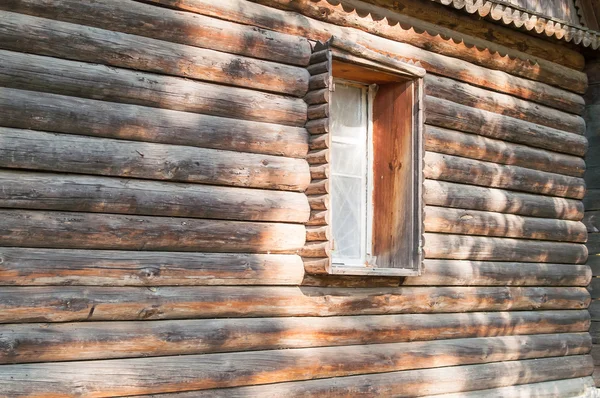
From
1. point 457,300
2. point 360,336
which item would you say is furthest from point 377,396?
point 457,300

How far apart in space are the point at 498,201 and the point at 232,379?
362 centimetres

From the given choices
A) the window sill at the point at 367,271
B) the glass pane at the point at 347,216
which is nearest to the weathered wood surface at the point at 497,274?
the window sill at the point at 367,271

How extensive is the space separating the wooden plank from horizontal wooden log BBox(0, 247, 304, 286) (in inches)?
76.5

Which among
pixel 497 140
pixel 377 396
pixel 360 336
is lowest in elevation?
pixel 377 396

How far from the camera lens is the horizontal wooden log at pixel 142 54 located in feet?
18.6

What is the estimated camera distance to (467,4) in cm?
828

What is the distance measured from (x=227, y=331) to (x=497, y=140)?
12.6 ft

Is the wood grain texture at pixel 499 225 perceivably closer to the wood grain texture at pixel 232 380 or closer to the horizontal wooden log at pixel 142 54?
the wood grain texture at pixel 232 380

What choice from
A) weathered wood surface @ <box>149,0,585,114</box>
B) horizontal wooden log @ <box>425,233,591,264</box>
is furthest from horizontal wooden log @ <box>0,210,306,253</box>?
horizontal wooden log @ <box>425,233,591,264</box>

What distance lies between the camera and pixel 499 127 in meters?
8.98

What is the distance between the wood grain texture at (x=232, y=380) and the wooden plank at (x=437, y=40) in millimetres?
2660

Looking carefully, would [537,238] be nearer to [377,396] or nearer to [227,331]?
[377,396]

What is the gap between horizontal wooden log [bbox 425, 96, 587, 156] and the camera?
329 inches

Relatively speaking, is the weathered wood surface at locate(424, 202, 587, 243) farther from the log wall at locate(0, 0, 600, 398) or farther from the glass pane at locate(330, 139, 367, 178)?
the glass pane at locate(330, 139, 367, 178)
